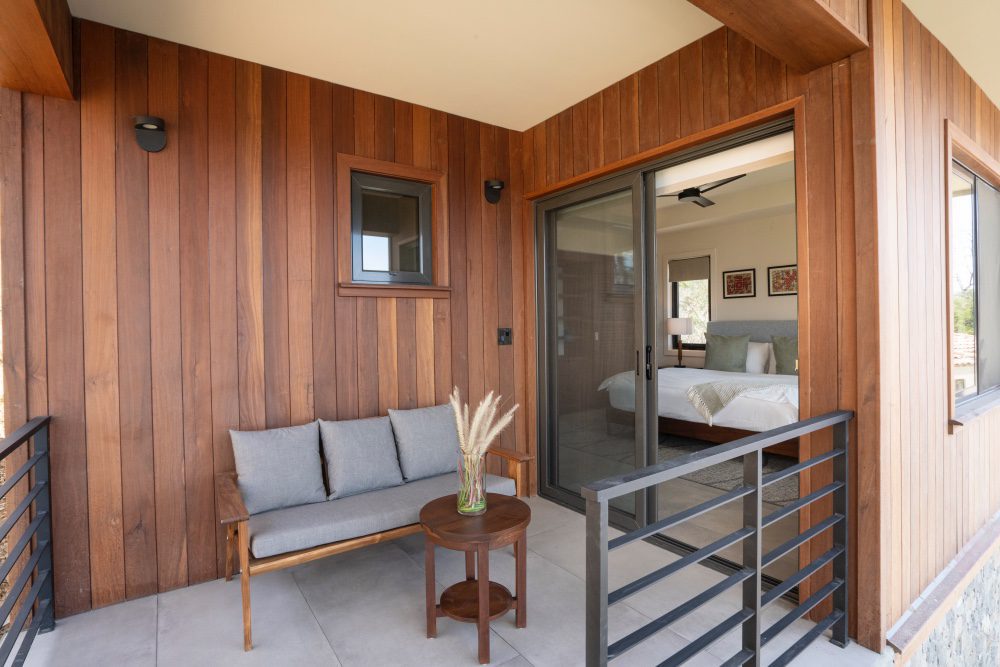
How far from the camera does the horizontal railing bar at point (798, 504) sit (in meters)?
1.78

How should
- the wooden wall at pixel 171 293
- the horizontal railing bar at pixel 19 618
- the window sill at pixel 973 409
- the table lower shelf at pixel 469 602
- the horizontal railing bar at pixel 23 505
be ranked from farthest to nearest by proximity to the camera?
the window sill at pixel 973 409 < the wooden wall at pixel 171 293 < the table lower shelf at pixel 469 602 < the horizontal railing bar at pixel 23 505 < the horizontal railing bar at pixel 19 618

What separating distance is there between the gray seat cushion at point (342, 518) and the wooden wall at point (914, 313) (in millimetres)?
1777

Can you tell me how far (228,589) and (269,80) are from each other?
2.62m

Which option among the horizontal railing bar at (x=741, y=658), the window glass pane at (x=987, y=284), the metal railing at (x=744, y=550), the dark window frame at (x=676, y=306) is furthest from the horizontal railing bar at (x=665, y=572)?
the dark window frame at (x=676, y=306)

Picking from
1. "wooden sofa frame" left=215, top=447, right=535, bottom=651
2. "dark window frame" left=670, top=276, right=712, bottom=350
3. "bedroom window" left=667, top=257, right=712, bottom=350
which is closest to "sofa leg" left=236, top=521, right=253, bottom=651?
"wooden sofa frame" left=215, top=447, right=535, bottom=651

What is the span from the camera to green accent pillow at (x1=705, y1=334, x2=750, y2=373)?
5.67 metres

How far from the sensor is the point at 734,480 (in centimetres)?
400

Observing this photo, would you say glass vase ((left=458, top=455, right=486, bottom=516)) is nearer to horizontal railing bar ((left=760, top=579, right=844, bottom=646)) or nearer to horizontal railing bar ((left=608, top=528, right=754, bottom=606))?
horizontal railing bar ((left=608, top=528, right=754, bottom=606))

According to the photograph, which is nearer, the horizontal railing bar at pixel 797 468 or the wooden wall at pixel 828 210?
the horizontal railing bar at pixel 797 468

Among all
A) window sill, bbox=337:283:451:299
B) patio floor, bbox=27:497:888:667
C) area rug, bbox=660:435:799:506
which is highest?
window sill, bbox=337:283:451:299

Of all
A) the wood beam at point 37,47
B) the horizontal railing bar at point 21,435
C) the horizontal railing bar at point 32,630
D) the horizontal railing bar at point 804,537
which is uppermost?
the wood beam at point 37,47

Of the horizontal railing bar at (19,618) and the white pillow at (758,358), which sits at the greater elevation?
the white pillow at (758,358)

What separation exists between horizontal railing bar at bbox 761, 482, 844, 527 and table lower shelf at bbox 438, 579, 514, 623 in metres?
1.07

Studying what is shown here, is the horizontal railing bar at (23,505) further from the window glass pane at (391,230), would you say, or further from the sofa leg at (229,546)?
the window glass pane at (391,230)
